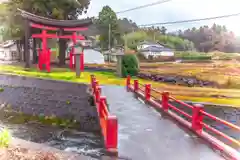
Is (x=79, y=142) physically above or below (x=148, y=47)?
below

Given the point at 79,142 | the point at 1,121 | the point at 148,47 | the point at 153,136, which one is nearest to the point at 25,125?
the point at 1,121

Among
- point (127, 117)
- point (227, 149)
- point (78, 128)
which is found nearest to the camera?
point (227, 149)

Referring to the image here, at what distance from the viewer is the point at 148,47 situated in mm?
3156

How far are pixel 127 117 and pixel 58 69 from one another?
60.5 inches

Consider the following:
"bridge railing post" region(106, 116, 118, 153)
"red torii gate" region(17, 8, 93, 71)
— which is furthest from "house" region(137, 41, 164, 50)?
"bridge railing post" region(106, 116, 118, 153)

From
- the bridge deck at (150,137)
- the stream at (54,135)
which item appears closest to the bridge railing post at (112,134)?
the bridge deck at (150,137)

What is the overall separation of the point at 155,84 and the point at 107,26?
3.64 ft

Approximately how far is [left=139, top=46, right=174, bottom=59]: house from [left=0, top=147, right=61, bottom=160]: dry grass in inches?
60.8

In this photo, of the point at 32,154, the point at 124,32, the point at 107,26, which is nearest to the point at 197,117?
the point at 124,32

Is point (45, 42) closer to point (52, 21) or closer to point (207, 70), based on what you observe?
point (52, 21)

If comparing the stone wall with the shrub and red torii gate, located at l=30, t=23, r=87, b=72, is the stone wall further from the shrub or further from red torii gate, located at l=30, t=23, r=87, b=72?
the shrub

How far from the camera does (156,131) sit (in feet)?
12.1

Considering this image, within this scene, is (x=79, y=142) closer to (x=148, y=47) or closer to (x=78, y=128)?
(x=78, y=128)

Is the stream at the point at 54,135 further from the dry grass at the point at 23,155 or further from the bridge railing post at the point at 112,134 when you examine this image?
the dry grass at the point at 23,155
